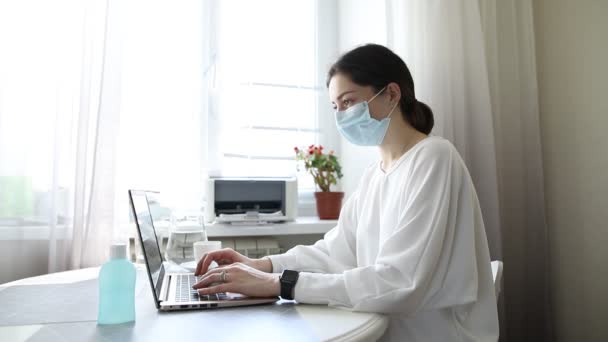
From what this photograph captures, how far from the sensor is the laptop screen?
2.74 feet

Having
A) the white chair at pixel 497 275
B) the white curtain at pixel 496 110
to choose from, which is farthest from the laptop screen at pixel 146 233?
the white curtain at pixel 496 110

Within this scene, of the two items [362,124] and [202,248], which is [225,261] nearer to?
[202,248]

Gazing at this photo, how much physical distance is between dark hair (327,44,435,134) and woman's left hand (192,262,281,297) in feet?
2.02

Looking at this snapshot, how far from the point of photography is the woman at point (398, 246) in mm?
856

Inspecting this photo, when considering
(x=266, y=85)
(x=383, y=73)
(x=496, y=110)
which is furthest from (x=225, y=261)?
(x=496, y=110)

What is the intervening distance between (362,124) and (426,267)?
19.4 inches

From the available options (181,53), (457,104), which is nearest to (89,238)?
(181,53)

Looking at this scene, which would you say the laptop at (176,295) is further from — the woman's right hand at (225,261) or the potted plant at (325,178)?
the potted plant at (325,178)

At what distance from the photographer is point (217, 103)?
2.13 meters

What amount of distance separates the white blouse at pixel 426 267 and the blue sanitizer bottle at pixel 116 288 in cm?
33

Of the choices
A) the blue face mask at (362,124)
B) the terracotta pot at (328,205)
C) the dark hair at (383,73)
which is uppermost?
the dark hair at (383,73)

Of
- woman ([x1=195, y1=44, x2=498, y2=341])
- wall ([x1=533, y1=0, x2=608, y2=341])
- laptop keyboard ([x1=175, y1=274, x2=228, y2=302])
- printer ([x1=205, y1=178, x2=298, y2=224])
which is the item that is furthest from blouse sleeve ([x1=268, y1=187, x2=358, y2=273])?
wall ([x1=533, y1=0, x2=608, y2=341])

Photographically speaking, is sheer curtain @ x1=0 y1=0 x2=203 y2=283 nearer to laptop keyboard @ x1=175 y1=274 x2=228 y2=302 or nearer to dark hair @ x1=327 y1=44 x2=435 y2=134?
laptop keyboard @ x1=175 y1=274 x2=228 y2=302

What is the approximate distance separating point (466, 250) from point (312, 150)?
3.94 ft
